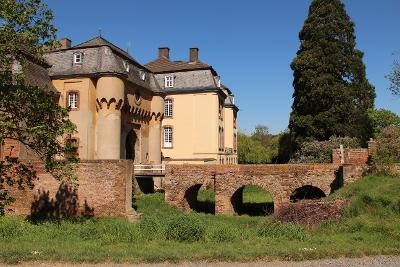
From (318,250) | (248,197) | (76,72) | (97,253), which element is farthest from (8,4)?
(248,197)

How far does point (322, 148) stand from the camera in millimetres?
28750

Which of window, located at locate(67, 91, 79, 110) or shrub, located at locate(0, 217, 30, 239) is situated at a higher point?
window, located at locate(67, 91, 79, 110)

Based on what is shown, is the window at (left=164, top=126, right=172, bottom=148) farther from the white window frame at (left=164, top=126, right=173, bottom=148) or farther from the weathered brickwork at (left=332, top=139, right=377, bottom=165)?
the weathered brickwork at (left=332, top=139, right=377, bottom=165)

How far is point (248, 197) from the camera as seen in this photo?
32.4 m

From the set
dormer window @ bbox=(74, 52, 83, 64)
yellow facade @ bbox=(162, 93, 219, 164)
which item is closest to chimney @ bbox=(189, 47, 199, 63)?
yellow facade @ bbox=(162, 93, 219, 164)

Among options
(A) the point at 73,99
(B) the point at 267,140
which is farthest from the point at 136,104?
(B) the point at 267,140

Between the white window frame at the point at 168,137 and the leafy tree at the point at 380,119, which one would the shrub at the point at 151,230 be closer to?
the leafy tree at the point at 380,119

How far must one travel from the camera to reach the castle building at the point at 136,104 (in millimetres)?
27906

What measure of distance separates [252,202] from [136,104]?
416 inches

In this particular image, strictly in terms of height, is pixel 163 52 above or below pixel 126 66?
above

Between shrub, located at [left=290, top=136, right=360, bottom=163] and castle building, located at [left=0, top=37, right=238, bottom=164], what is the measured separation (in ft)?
33.9

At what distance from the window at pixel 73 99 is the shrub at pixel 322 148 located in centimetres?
1538

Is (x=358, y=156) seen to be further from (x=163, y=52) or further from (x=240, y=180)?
(x=163, y=52)

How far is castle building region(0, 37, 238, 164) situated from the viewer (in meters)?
27.9
